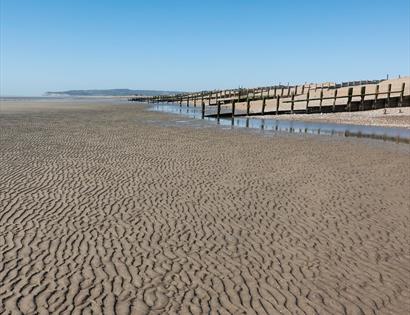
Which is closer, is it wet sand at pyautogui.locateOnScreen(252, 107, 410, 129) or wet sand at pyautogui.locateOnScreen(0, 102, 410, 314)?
wet sand at pyautogui.locateOnScreen(0, 102, 410, 314)

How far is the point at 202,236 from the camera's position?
7945 millimetres

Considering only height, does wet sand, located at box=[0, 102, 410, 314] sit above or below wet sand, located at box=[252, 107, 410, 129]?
below

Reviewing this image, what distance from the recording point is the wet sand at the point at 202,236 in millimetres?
5594

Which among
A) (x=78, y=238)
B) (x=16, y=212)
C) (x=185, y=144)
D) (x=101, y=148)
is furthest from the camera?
(x=185, y=144)

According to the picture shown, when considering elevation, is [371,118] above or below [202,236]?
above

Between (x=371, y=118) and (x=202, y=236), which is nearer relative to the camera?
(x=202, y=236)

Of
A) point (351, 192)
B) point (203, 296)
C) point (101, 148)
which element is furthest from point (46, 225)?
point (101, 148)

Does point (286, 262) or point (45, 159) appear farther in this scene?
point (45, 159)

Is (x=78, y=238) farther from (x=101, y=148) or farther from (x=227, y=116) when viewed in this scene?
(x=227, y=116)

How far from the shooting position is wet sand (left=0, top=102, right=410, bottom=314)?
5.59m

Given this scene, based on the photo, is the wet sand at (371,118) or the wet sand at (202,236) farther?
the wet sand at (371,118)

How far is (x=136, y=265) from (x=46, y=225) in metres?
2.85

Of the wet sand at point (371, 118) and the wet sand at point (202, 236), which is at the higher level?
the wet sand at point (371, 118)

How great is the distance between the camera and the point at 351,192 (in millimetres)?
11508
